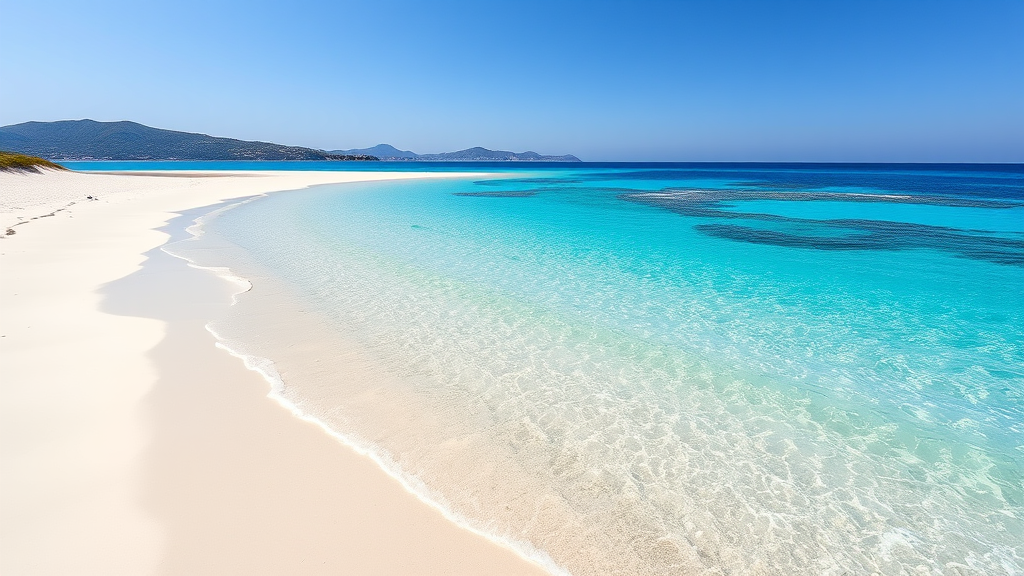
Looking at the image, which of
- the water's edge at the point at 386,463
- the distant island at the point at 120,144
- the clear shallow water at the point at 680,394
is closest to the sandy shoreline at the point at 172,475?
the water's edge at the point at 386,463

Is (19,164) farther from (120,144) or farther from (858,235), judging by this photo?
(120,144)

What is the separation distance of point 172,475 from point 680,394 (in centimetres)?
538

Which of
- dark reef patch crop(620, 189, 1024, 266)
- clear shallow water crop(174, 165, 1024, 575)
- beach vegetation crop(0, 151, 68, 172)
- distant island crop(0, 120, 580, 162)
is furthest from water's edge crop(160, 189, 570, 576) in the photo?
distant island crop(0, 120, 580, 162)

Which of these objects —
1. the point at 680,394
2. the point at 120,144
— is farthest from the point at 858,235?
the point at 120,144

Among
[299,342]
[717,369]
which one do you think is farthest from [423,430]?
[717,369]

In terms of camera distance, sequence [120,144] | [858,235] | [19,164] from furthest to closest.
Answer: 1. [120,144]
2. [19,164]
3. [858,235]

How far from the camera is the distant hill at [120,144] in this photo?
169 meters

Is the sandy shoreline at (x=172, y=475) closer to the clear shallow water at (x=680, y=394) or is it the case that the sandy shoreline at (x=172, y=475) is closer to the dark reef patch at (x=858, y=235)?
the clear shallow water at (x=680, y=394)

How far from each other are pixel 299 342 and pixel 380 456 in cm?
344

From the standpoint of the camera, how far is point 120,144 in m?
177

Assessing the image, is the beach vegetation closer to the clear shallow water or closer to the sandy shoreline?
the clear shallow water

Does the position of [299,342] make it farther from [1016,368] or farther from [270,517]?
[1016,368]

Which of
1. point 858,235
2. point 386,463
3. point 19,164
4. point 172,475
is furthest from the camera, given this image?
point 19,164

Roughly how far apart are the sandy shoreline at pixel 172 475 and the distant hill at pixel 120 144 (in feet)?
663
